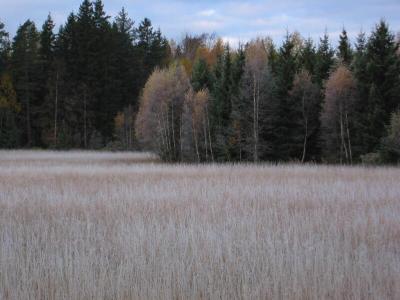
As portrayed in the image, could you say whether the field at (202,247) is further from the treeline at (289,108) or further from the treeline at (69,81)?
the treeline at (69,81)

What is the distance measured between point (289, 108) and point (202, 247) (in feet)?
90.0

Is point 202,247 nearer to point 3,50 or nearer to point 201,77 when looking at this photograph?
point 201,77

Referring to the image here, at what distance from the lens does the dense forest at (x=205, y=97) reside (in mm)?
27594

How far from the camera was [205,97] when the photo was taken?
34.5m

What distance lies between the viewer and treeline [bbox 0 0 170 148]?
178ft

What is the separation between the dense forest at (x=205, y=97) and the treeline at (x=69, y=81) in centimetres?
14

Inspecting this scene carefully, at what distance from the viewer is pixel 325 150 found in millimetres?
30906

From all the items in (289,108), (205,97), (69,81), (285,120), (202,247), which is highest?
(69,81)

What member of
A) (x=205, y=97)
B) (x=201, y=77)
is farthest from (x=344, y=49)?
(x=201, y=77)

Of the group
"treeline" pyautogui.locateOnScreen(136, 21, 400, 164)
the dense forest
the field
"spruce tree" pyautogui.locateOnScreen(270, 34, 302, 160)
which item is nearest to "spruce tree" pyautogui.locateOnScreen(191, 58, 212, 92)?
the dense forest

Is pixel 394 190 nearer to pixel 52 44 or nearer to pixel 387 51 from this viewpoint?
pixel 387 51

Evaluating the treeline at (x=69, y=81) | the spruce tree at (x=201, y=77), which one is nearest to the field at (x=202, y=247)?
the spruce tree at (x=201, y=77)

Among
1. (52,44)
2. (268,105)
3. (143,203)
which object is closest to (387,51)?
(268,105)

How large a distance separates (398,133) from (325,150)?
28.7 ft
